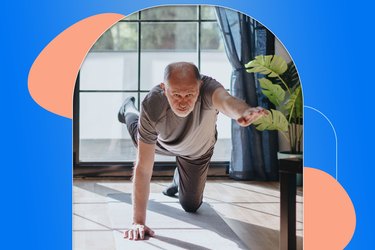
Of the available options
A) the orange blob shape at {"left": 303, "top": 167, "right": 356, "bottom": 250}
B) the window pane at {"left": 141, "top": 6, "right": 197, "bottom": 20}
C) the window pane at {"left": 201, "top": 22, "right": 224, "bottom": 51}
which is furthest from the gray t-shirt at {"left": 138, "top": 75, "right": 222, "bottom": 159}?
the orange blob shape at {"left": 303, "top": 167, "right": 356, "bottom": 250}

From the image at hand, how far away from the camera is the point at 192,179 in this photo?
240 cm

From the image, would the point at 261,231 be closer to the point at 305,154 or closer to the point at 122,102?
the point at 305,154

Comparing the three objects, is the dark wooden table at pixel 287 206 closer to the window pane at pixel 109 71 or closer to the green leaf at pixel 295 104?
the green leaf at pixel 295 104

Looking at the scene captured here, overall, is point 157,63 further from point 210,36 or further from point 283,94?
A: point 283,94

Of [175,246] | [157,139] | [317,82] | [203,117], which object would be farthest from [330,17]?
[175,246]

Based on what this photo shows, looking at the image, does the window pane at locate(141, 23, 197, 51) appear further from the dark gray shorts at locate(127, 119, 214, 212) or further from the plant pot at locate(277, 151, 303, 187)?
the plant pot at locate(277, 151, 303, 187)

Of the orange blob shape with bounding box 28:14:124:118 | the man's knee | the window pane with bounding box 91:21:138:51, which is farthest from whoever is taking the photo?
the man's knee

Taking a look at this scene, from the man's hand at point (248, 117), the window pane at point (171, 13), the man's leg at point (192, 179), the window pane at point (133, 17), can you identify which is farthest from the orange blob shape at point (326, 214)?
the window pane at point (133, 17)

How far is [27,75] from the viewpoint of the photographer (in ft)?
7.16

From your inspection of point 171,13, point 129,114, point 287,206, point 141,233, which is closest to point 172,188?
point 141,233

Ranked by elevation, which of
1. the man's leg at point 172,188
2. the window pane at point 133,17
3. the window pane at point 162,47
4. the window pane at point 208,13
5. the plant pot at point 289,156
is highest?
the window pane at point 208,13

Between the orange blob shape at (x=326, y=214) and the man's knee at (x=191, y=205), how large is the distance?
0.40 meters

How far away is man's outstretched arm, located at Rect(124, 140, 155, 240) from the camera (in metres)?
2.35

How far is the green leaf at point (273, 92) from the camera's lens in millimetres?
2344
